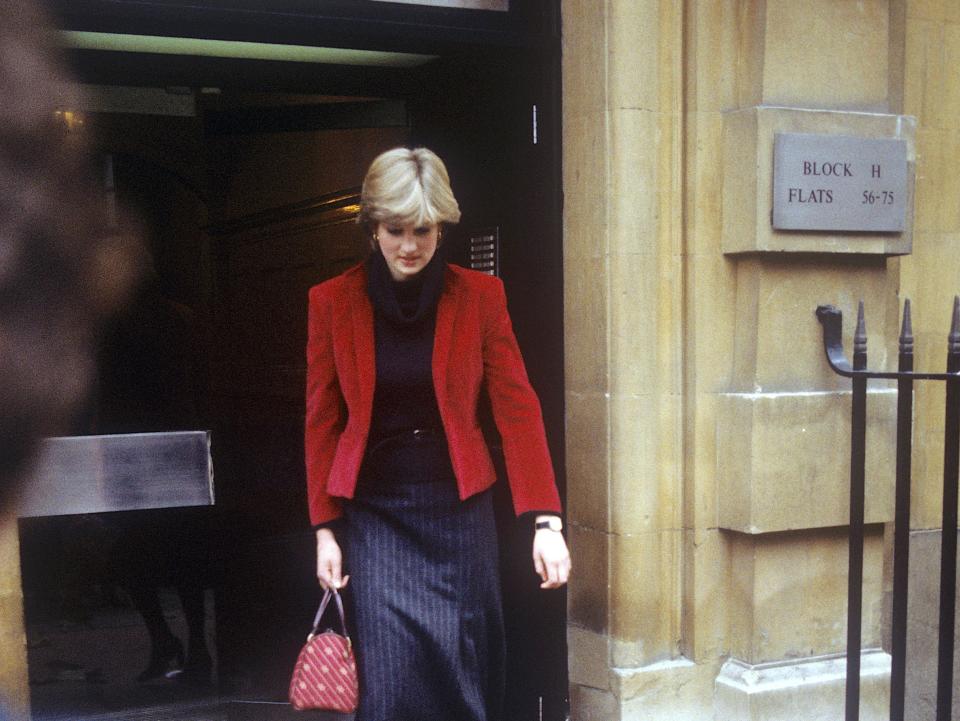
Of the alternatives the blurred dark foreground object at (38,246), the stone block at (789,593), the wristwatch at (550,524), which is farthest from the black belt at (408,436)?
the blurred dark foreground object at (38,246)

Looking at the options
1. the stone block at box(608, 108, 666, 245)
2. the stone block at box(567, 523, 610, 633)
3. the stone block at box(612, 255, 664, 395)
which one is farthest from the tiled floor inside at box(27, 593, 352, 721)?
the stone block at box(608, 108, 666, 245)

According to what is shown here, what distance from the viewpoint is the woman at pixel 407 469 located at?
2.85 meters

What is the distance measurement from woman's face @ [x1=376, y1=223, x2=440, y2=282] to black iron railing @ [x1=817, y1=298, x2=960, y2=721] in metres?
1.39

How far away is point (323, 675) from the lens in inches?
108

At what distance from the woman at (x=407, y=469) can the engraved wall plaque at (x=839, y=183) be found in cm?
145

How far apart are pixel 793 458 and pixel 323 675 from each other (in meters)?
1.97

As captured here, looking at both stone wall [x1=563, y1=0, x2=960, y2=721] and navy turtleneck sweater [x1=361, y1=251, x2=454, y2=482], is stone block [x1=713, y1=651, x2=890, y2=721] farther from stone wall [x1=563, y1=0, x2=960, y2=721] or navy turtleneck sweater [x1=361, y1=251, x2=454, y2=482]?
navy turtleneck sweater [x1=361, y1=251, x2=454, y2=482]

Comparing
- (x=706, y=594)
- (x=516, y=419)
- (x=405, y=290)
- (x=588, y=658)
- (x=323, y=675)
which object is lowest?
(x=588, y=658)

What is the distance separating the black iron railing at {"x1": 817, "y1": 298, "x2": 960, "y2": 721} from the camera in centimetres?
322

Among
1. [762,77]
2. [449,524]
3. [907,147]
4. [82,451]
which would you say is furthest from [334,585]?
[907,147]

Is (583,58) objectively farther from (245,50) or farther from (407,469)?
(407,469)

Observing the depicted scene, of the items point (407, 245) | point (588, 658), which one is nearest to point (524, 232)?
point (407, 245)

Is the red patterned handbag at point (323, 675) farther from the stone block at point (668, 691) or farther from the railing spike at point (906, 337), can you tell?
the railing spike at point (906, 337)

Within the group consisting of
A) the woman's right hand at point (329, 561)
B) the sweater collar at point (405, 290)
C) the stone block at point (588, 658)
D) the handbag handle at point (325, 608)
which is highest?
the sweater collar at point (405, 290)
